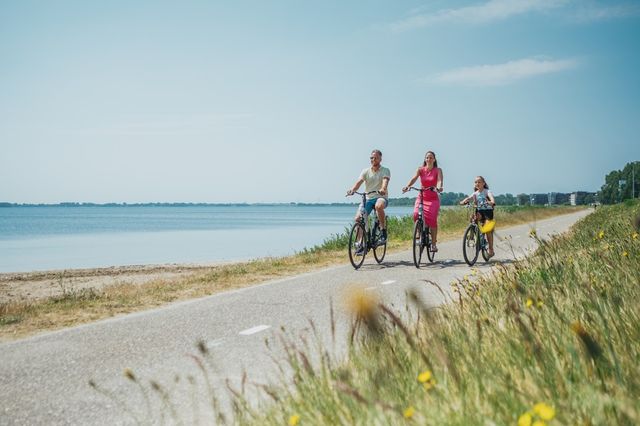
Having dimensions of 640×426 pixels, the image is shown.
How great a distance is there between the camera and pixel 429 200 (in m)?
12.2

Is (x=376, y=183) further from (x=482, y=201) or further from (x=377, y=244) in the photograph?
(x=482, y=201)

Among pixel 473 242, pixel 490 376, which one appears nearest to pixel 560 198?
pixel 473 242

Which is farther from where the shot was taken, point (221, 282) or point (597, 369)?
point (221, 282)

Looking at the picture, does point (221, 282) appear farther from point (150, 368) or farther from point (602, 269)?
point (602, 269)

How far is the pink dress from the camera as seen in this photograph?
12188 millimetres

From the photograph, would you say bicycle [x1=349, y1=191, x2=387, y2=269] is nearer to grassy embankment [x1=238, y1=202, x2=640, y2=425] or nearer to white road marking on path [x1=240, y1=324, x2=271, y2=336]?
white road marking on path [x1=240, y1=324, x2=271, y2=336]

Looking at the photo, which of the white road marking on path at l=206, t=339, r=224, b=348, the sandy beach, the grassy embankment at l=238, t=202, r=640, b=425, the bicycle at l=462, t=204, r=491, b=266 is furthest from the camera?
the sandy beach

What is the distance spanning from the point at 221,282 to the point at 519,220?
100ft

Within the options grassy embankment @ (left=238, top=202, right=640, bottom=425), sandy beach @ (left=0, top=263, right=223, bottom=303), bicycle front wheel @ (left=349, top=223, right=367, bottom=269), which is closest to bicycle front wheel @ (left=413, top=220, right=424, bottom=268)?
bicycle front wheel @ (left=349, top=223, right=367, bottom=269)

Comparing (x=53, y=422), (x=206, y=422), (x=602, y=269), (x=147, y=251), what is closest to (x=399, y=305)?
(x=602, y=269)

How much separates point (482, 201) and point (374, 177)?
266cm

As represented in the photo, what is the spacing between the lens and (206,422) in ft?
11.7

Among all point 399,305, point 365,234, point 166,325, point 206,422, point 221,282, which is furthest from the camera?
point 365,234

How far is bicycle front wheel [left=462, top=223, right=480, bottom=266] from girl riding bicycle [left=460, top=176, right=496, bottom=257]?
30 cm
